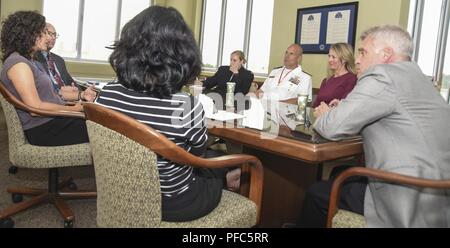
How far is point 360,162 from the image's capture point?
6.90 feet

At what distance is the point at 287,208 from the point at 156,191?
45.7 inches

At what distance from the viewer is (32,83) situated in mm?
2006

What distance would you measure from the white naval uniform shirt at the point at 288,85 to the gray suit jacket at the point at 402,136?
2363 mm

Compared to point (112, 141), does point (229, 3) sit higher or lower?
Result: higher

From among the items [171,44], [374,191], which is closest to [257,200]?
[374,191]

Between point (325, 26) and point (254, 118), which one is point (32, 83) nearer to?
point (254, 118)

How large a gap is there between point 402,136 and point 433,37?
9.81ft

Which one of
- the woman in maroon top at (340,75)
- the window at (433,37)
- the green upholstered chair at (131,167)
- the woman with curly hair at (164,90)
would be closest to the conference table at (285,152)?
the green upholstered chair at (131,167)

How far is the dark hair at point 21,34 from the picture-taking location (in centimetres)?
217

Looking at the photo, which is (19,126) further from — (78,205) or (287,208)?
(287,208)

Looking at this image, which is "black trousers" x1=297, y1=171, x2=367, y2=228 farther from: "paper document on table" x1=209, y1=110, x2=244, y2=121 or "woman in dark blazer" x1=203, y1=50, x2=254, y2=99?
"woman in dark blazer" x1=203, y1=50, x2=254, y2=99

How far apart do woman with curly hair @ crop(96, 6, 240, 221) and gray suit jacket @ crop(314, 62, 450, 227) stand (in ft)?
1.92

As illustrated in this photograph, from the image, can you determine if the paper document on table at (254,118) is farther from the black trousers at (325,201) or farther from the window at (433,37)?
the window at (433,37)

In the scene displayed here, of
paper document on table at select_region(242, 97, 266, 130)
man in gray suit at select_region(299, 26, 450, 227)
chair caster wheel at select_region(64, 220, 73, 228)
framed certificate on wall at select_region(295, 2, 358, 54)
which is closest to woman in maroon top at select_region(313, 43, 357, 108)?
paper document on table at select_region(242, 97, 266, 130)
